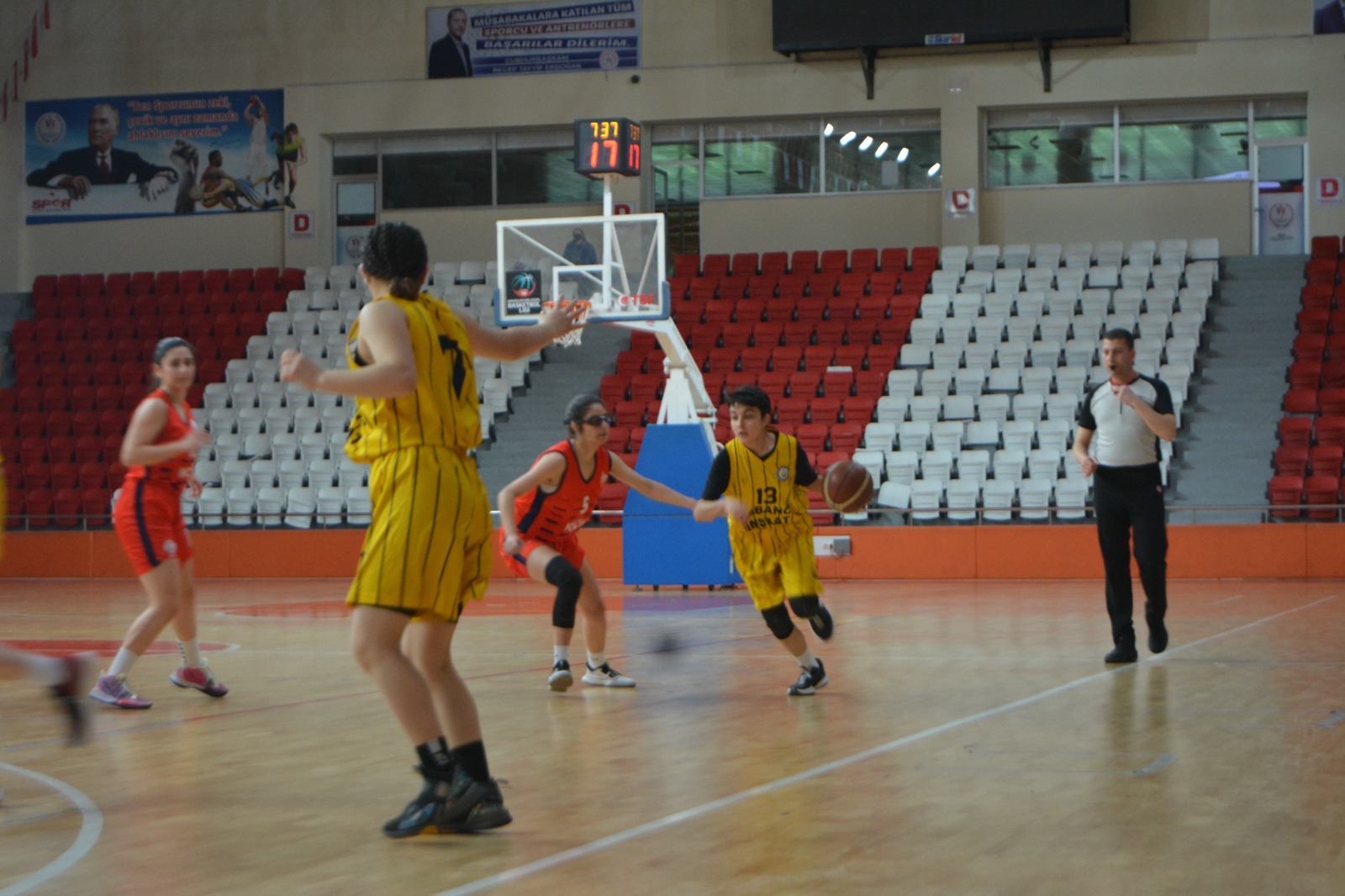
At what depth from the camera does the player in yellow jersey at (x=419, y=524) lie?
14.5ft

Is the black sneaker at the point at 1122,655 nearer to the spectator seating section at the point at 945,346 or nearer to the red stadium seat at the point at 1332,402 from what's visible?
the spectator seating section at the point at 945,346

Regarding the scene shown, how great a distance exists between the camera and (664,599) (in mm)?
16812

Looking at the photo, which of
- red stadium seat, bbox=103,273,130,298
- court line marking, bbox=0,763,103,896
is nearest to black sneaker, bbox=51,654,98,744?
court line marking, bbox=0,763,103,896

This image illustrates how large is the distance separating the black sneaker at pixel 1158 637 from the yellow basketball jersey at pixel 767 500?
2.70m

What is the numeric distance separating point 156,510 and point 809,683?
343cm

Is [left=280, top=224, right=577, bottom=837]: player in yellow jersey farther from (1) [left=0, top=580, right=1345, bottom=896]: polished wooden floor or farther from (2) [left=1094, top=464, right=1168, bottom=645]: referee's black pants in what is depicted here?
(2) [left=1094, top=464, right=1168, bottom=645]: referee's black pants

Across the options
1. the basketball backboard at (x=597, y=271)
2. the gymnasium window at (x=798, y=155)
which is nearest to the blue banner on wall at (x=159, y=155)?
the gymnasium window at (x=798, y=155)

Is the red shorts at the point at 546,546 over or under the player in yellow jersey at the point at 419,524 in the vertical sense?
under

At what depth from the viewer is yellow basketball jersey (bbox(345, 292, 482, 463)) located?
14.8 ft

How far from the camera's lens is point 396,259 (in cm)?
466

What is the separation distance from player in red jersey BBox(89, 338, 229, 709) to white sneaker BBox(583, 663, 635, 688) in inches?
83.1

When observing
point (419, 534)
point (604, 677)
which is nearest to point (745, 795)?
point (419, 534)

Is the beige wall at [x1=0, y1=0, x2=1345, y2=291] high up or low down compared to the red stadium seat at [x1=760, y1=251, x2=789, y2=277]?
up

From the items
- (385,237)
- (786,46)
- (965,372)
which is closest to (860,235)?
(786,46)
